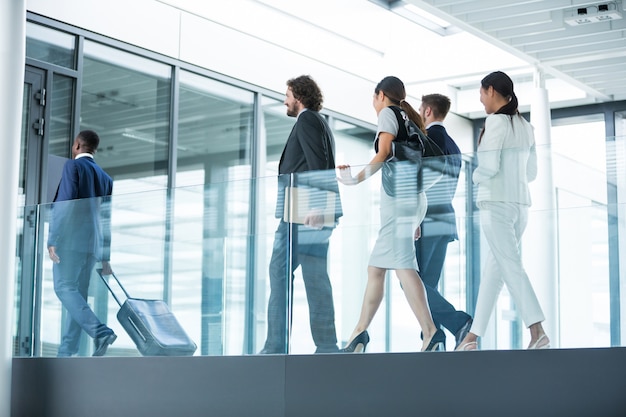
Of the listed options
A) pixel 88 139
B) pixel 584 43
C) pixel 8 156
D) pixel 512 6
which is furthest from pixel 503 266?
pixel 584 43

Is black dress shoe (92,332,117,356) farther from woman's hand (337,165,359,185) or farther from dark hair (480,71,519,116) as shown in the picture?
dark hair (480,71,519,116)

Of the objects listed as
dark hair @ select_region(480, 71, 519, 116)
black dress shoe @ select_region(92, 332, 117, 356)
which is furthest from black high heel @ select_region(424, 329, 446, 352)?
black dress shoe @ select_region(92, 332, 117, 356)

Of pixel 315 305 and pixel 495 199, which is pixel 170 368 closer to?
pixel 315 305

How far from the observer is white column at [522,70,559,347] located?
5430 millimetres

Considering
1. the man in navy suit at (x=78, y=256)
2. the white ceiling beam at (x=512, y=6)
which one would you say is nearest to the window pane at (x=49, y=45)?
the man in navy suit at (x=78, y=256)

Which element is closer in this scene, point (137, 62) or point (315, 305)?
point (315, 305)

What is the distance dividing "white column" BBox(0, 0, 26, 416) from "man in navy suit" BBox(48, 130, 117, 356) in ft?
1.03

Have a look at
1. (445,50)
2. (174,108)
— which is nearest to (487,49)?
(445,50)

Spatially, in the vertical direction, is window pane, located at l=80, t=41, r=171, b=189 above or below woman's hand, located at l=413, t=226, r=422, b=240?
above

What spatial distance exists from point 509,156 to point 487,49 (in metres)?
10.0

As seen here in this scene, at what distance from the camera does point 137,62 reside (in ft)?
36.1

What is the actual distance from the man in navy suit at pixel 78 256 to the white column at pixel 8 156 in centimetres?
31

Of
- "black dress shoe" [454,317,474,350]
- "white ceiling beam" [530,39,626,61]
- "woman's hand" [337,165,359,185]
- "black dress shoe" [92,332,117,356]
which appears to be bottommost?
"black dress shoe" [92,332,117,356]

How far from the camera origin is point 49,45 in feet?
32.4
